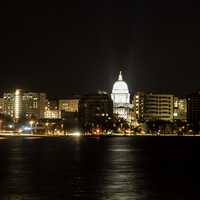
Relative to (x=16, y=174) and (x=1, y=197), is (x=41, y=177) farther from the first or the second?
(x=1, y=197)

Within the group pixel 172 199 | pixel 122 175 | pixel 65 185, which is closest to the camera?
pixel 172 199

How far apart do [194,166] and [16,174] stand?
56.4 ft

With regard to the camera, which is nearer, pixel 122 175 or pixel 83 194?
pixel 83 194

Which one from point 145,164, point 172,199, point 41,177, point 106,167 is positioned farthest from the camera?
point 145,164

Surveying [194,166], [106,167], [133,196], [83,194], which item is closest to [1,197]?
[83,194]

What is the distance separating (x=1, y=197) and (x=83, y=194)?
4204mm

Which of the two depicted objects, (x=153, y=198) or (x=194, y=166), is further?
(x=194, y=166)

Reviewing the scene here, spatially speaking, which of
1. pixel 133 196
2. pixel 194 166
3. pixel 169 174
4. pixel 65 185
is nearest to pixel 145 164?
pixel 194 166

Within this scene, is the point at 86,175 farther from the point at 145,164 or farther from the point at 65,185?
the point at 145,164

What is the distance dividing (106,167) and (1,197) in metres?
22.0

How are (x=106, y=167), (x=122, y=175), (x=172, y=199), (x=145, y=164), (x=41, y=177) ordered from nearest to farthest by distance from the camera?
1. (x=172, y=199)
2. (x=41, y=177)
3. (x=122, y=175)
4. (x=106, y=167)
5. (x=145, y=164)

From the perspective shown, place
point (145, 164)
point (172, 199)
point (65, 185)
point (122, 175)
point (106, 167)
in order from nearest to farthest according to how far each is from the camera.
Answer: point (172, 199)
point (65, 185)
point (122, 175)
point (106, 167)
point (145, 164)

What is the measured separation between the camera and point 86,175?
46.4 meters

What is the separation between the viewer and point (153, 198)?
33.8 m
